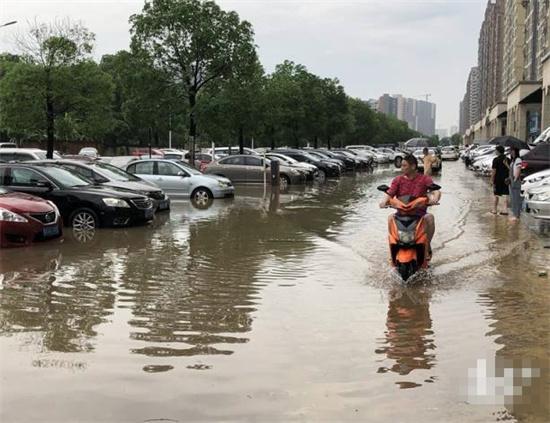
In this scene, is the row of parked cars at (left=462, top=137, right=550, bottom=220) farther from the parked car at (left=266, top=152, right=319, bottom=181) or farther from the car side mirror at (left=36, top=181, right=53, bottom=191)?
the car side mirror at (left=36, top=181, right=53, bottom=191)

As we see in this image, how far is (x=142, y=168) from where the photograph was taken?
67.1 ft

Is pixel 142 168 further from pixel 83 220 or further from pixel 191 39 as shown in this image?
pixel 191 39

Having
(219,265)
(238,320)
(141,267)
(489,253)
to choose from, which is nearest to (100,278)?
(141,267)

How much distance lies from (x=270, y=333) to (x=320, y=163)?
29255 mm

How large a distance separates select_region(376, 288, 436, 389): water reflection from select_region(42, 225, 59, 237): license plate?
21.4 ft

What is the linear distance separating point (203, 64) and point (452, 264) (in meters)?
22.2

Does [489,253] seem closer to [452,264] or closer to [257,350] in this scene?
[452,264]

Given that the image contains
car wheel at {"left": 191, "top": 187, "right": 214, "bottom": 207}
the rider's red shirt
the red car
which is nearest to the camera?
the rider's red shirt

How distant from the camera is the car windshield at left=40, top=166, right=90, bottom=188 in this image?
14023 millimetres

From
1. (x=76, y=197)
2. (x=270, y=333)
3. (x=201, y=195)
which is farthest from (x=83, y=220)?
(x=270, y=333)

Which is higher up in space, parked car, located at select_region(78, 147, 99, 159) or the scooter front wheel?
parked car, located at select_region(78, 147, 99, 159)

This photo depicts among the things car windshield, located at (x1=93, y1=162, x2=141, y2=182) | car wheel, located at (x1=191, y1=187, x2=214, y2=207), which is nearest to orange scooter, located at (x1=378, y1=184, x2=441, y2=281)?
car windshield, located at (x1=93, y1=162, x2=141, y2=182)

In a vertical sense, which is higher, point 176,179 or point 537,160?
point 537,160

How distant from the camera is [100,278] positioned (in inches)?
342
